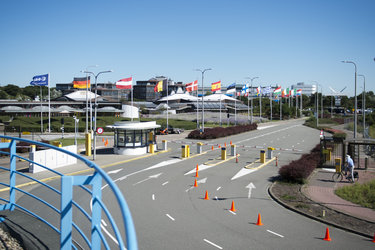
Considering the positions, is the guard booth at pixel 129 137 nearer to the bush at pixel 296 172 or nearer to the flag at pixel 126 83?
the flag at pixel 126 83

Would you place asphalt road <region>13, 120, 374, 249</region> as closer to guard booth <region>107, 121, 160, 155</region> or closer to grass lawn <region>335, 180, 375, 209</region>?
grass lawn <region>335, 180, 375, 209</region>

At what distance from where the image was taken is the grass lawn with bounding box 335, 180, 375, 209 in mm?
15598

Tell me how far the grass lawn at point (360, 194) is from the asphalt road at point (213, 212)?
3.72 metres

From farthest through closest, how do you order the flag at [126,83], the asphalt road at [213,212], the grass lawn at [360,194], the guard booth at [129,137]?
the flag at [126,83] < the guard booth at [129,137] < the grass lawn at [360,194] < the asphalt road at [213,212]

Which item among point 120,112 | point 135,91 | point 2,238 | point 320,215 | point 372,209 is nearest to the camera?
point 2,238

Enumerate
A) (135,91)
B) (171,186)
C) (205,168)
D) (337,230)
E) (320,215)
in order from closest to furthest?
(337,230)
(320,215)
(171,186)
(205,168)
(135,91)

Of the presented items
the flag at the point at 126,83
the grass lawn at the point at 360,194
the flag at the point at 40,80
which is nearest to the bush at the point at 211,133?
the flag at the point at 126,83

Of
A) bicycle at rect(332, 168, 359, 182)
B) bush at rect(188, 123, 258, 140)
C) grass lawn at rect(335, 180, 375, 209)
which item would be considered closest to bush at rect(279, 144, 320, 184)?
bicycle at rect(332, 168, 359, 182)

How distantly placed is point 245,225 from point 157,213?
11.8 feet

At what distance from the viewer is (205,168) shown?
24.0 metres

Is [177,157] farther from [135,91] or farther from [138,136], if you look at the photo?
[135,91]

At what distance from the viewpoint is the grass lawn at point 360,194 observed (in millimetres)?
15598

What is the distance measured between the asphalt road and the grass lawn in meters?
3.72

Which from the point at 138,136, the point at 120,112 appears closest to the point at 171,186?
the point at 138,136
